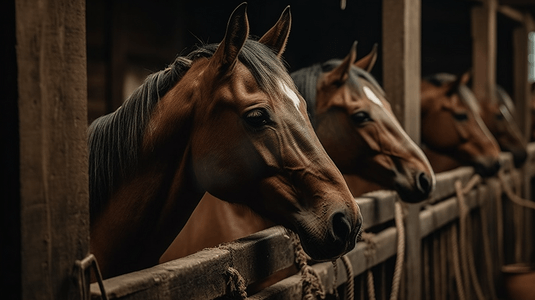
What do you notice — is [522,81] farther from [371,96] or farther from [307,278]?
[307,278]

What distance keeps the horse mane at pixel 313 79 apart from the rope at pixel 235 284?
1.06 m

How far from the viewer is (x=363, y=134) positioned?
2383mm

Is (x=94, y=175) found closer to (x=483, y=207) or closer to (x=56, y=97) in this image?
(x=56, y=97)

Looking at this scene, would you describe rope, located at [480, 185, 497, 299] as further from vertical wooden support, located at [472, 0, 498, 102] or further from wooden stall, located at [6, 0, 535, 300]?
vertical wooden support, located at [472, 0, 498, 102]

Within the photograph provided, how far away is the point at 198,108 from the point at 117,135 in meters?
0.23

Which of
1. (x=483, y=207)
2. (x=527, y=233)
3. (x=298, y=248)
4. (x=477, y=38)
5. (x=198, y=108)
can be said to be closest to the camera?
(x=198, y=108)

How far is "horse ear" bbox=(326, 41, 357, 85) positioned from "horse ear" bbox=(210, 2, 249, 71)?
106cm

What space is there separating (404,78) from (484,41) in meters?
2.37

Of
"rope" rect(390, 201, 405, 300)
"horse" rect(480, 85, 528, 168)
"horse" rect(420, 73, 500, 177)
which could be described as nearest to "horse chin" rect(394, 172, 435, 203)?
"rope" rect(390, 201, 405, 300)

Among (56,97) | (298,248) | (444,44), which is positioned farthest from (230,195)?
(444,44)

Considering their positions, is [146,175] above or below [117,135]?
below

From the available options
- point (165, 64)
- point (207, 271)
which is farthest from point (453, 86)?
point (207, 271)

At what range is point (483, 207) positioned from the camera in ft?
12.8

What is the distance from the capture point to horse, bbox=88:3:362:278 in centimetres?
135
